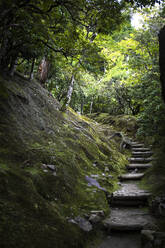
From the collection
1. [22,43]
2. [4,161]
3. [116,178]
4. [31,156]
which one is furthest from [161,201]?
[22,43]

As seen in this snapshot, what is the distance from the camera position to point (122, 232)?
3840 millimetres

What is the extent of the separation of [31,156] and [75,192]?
1.47 metres

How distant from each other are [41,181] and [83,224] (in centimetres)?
125

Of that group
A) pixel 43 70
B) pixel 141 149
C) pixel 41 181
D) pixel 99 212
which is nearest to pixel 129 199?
pixel 99 212

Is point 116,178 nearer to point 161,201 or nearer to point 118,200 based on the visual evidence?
point 118,200

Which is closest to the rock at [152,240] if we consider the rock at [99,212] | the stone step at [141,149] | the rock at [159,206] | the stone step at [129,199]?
the rock at [159,206]

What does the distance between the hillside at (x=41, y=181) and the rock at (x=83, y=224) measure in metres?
0.06

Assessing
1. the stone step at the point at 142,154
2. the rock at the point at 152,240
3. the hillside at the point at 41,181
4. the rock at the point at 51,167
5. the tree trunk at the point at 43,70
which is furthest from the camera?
the tree trunk at the point at 43,70

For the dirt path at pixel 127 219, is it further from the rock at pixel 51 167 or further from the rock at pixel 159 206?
the rock at pixel 51 167

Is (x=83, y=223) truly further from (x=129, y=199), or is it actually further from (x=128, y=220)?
(x=129, y=199)

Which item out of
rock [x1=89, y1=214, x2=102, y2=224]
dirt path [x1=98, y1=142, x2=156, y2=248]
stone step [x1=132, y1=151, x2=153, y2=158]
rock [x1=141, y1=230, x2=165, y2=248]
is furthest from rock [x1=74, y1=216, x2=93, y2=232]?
stone step [x1=132, y1=151, x2=153, y2=158]

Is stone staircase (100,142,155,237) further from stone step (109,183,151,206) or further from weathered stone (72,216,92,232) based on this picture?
weathered stone (72,216,92,232)

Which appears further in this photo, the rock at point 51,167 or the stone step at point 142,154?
the stone step at point 142,154

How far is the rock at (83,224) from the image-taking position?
3.33 metres
